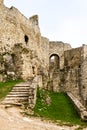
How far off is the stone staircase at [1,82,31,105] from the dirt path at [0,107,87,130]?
1659 millimetres

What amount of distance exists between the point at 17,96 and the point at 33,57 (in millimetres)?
11015

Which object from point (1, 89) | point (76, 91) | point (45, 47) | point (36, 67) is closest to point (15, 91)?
point (1, 89)

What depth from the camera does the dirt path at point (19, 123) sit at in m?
14.1

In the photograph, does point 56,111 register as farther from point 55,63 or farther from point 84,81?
point 55,63

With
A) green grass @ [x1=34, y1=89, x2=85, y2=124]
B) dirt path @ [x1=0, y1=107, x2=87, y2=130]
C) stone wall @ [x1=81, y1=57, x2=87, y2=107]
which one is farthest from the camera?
stone wall @ [x1=81, y1=57, x2=87, y2=107]

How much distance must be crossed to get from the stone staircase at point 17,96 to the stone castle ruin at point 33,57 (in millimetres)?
5402

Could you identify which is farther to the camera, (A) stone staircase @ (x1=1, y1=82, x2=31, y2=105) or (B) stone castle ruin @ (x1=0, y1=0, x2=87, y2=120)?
(B) stone castle ruin @ (x1=0, y1=0, x2=87, y2=120)

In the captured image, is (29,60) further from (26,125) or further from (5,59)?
(26,125)

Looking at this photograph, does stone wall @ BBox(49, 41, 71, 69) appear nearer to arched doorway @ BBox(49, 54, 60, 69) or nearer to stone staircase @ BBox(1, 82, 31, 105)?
arched doorway @ BBox(49, 54, 60, 69)

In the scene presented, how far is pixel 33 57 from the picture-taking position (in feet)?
99.7

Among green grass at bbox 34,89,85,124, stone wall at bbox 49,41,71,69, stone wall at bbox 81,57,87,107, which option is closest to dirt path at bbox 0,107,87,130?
green grass at bbox 34,89,85,124

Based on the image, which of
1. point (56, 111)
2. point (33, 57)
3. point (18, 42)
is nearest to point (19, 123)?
point (56, 111)

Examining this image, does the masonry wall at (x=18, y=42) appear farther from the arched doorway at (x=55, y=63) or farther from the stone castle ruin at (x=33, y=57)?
the arched doorway at (x=55, y=63)

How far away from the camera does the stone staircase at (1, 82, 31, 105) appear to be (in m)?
18.5
